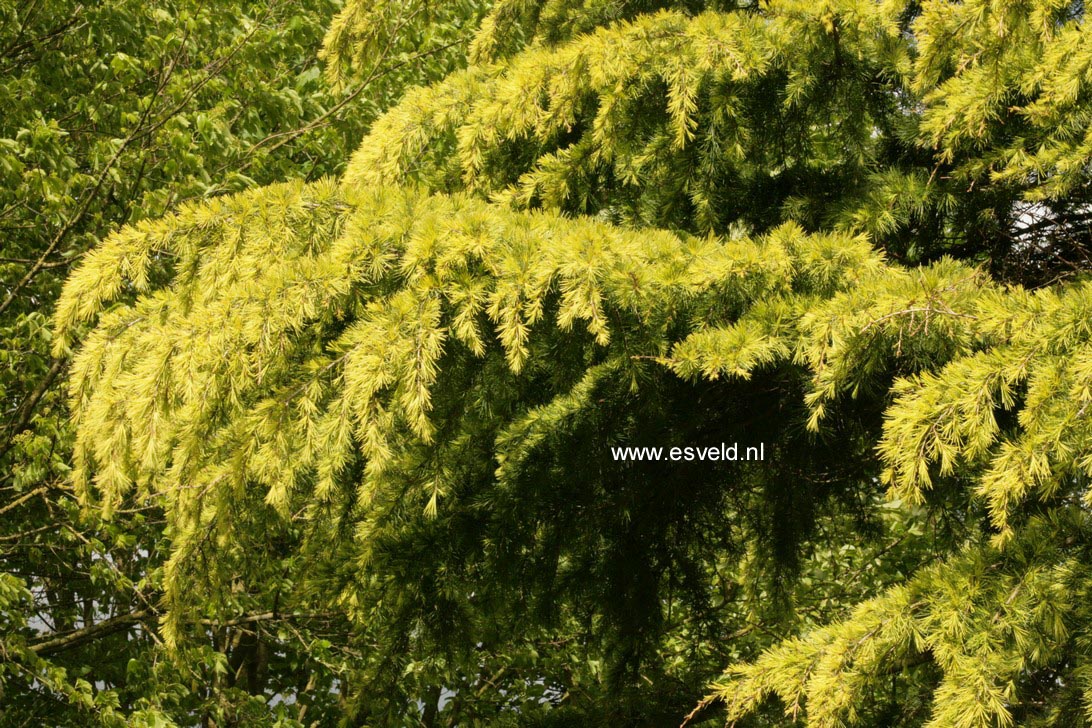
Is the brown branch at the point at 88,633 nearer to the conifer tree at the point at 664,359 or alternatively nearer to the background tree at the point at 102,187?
the background tree at the point at 102,187

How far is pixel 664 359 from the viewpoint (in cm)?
241

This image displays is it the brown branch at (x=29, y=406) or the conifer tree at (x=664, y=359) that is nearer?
the conifer tree at (x=664, y=359)

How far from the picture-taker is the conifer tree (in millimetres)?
2252

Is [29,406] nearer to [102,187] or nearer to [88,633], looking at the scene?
[102,187]

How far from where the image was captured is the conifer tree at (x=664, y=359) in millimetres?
2252

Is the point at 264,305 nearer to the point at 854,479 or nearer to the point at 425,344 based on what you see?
the point at 425,344

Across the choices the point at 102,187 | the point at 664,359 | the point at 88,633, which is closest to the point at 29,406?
the point at 102,187

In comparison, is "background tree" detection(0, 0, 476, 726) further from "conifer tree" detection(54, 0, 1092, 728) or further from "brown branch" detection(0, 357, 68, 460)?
"conifer tree" detection(54, 0, 1092, 728)

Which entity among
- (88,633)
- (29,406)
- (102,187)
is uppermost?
(102,187)

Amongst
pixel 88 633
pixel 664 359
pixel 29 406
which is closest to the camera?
pixel 664 359

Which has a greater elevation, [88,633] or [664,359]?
→ [664,359]

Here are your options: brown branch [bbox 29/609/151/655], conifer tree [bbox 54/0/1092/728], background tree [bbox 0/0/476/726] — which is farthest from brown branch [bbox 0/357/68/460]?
conifer tree [bbox 54/0/1092/728]

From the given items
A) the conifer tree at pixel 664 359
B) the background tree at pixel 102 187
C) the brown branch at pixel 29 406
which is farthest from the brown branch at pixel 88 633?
the conifer tree at pixel 664 359

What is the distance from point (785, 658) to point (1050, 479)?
709 millimetres
